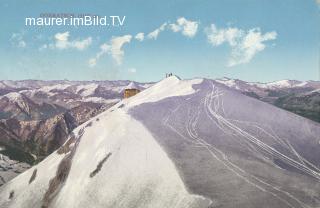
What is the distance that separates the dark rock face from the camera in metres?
25.4

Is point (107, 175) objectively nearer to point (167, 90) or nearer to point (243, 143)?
point (243, 143)

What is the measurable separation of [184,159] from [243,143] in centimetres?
568

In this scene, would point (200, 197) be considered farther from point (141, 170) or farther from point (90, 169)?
point (90, 169)

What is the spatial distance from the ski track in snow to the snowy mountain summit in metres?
0.07

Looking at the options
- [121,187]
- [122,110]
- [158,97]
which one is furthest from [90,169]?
[158,97]

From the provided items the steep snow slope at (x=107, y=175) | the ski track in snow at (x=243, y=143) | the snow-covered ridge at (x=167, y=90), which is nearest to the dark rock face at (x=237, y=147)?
the ski track in snow at (x=243, y=143)

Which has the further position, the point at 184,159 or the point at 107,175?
the point at 107,175

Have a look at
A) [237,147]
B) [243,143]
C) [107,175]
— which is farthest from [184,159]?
[107,175]

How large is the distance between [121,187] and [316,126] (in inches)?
734

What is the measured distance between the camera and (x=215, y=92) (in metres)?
38.3

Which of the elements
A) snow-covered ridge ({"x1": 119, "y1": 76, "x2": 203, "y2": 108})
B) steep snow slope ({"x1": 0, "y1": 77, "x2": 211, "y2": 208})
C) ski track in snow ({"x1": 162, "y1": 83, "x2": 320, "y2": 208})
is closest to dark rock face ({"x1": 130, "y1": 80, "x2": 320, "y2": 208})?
ski track in snow ({"x1": 162, "y1": 83, "x2": 320, "y2": 208})

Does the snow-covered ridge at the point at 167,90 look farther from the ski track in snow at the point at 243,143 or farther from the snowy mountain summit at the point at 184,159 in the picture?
the ski track in snow at the point at 243,143

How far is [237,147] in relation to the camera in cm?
3066

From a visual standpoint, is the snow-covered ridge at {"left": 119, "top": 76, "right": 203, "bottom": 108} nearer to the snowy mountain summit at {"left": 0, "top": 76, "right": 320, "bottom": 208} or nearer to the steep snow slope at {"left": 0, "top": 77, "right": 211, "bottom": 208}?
the snowy mountain summit at {"left": 0, "top": 76, "right": 320, "bottom": 208}
